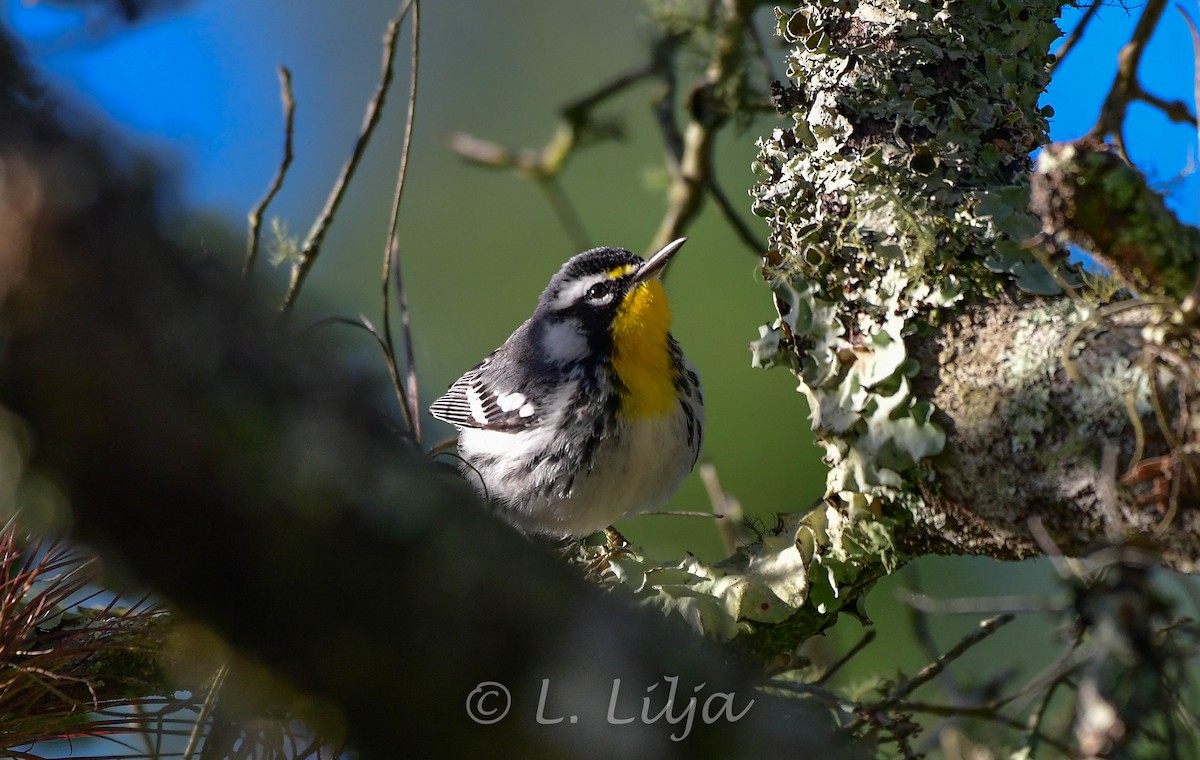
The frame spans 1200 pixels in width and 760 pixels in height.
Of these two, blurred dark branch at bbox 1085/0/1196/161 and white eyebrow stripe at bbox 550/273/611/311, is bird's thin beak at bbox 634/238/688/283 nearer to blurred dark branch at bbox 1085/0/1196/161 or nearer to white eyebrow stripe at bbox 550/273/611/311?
white eyebrow stripe at bbox 550/273/611/311

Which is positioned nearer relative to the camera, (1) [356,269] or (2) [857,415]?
(2) [857,415]

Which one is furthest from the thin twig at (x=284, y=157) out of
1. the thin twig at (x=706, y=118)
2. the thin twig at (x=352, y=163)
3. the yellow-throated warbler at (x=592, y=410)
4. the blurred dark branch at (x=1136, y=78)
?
the blurred dark branch at (x=1136, y=78)

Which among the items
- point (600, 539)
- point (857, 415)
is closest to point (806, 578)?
point (857, 415)

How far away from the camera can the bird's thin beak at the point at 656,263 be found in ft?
11.9

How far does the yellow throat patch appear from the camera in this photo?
11.9 feet

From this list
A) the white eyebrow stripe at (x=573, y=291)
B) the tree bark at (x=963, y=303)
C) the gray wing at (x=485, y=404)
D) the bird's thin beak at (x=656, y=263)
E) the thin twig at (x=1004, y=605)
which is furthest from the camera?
the white eyebrow stripe at (x=573, y=291)

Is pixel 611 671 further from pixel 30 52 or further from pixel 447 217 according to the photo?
pixel 447 217

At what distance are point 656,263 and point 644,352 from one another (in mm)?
343

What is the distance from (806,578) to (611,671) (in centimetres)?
120

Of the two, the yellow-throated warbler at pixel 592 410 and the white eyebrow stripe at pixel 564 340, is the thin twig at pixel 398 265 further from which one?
the white eyebrow stripe at pixel 564 340

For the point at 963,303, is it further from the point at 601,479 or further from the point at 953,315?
the point at 601,479

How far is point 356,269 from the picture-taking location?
26.6 feet

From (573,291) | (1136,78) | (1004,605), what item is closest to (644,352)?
(573,291)

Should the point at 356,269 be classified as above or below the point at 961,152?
below
